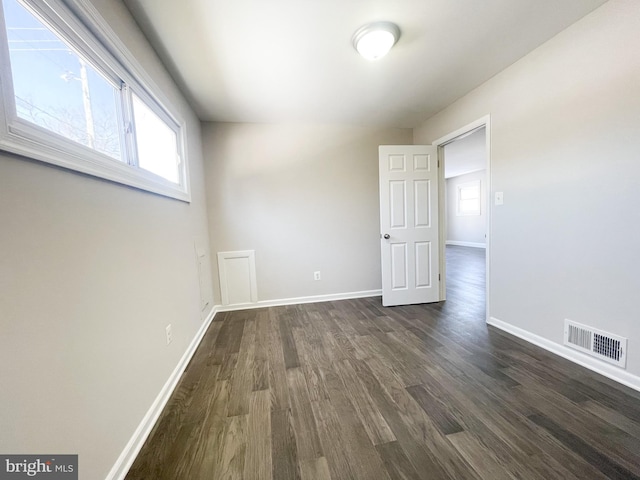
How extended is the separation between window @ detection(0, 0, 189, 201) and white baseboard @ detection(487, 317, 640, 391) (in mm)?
3218

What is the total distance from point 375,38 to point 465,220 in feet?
27.8

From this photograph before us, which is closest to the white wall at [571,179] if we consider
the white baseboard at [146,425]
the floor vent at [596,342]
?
the floor vent at [596,342]

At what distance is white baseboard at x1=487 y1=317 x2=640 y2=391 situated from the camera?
1549mm

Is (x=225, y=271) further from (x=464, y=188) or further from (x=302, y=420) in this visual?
(x=464, y=188)

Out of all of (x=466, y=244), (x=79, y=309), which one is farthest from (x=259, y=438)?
(x=466, y=244)

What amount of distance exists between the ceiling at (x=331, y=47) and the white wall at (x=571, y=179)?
225 millimetres

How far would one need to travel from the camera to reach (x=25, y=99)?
0.82m

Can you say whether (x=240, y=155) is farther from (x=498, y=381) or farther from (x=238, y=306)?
(x=498, y=381)

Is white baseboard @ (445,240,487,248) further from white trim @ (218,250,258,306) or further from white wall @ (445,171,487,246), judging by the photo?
white trim @ (218,250,258,306)

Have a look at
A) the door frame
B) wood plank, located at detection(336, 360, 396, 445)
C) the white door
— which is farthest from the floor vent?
wood plank, located at detection(336, 360, 396, 445)

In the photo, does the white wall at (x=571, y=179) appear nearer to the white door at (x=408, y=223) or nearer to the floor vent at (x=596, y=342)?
the floor vent at (x=596, y=342)

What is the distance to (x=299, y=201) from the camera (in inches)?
132

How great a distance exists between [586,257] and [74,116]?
315 centimetres

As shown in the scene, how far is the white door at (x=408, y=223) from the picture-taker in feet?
10.1
